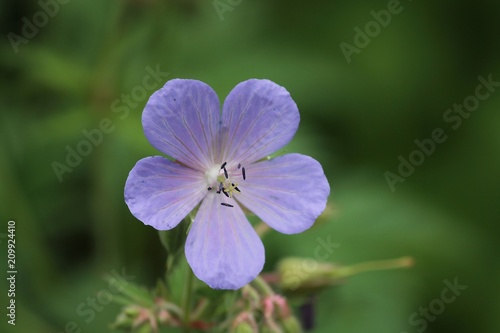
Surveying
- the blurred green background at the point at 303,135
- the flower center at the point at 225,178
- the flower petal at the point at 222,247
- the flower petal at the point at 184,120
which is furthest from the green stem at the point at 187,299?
the blurred green background at the point at 303,135

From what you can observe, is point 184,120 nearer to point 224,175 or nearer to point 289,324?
point 224,175

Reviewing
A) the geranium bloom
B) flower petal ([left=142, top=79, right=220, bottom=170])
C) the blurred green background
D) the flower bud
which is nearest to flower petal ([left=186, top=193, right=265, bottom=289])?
the geranium bloom

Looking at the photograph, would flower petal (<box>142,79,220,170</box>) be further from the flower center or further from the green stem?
the green stem

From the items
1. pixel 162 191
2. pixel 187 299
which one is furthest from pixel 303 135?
pixel 162 191

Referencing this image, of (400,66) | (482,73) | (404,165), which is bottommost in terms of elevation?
(404,165)

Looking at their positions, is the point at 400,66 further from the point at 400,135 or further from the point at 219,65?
the point at 219,65

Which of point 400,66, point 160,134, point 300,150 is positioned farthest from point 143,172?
point 400,66
